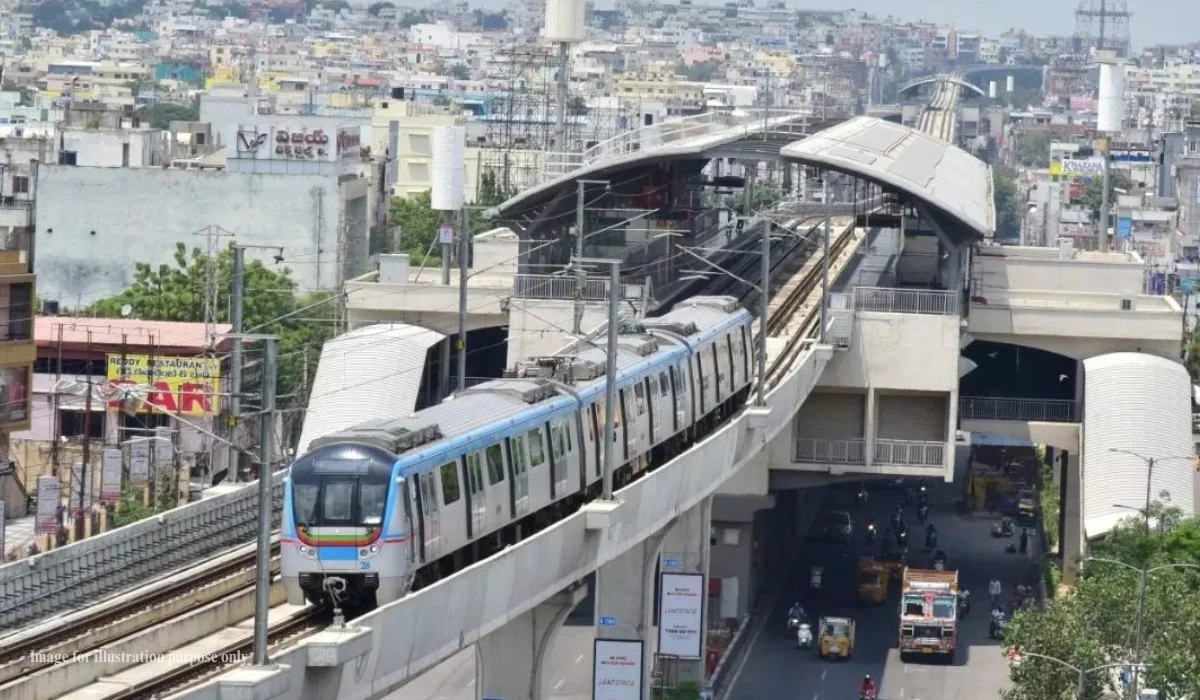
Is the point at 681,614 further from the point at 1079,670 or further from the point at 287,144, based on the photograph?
the point at 287,144

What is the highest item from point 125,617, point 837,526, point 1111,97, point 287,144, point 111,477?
point 1111,97

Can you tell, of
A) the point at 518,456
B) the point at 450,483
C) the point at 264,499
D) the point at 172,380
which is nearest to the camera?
the point at 264,499

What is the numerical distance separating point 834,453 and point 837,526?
14021mm

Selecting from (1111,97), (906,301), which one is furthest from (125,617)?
(1111,97)

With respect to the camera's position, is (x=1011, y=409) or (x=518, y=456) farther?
(x=1011, y=409)

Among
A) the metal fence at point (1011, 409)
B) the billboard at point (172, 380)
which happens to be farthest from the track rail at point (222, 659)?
the metal fence at point (1011, 409)

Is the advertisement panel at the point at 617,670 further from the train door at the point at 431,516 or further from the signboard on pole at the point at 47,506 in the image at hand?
the signboard on pole at the point at 47,506

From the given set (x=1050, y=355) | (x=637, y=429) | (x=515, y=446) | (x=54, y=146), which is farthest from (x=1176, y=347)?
(x=54, y=146)

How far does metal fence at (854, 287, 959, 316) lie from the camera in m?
66.5

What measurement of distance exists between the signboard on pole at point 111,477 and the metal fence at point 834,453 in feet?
51.1

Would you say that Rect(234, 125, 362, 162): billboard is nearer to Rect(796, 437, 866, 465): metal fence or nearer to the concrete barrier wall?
Rect(796, 437, 866, 465): metal fence

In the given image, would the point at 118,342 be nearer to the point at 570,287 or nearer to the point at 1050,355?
the point at 570,287

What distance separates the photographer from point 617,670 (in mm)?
44531

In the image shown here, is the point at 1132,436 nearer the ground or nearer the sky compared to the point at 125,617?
nearer the ground
